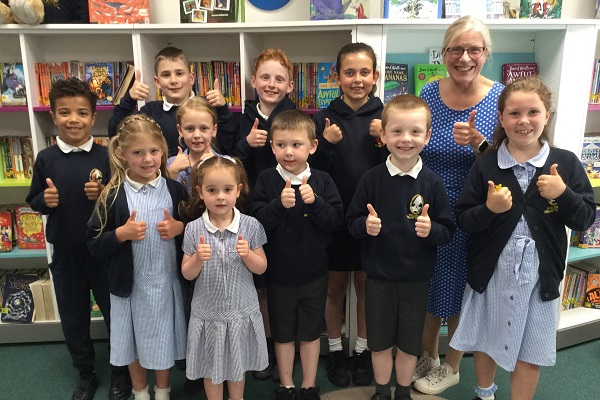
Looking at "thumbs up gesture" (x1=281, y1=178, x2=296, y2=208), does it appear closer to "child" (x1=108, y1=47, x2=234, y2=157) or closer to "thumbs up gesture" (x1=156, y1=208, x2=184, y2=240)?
"thumbs up gesture" (x1=156, y1=208, x2=184, y2=240)

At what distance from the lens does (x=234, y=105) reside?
9.11ft

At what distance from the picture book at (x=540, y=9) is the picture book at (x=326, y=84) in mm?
1031

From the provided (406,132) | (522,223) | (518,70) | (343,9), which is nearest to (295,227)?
(406,132)

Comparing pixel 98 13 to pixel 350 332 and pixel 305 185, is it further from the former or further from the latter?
pixel 350 332

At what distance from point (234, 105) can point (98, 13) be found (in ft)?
2.77

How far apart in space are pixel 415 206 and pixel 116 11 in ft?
6.05

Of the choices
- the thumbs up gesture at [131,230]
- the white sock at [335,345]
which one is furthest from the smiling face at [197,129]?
the white sock at [335,345]

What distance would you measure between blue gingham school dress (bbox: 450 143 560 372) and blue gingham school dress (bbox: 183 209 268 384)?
943 mm

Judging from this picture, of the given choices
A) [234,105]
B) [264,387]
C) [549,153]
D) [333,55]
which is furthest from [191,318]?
[333,55]

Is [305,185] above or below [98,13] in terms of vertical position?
below

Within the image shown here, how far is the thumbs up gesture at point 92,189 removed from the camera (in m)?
2.07

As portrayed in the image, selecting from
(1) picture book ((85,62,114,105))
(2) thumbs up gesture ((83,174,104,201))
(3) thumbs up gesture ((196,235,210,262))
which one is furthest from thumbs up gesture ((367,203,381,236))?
(1) picture book ((85,62,114,105))

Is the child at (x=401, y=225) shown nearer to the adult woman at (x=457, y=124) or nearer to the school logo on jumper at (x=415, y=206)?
the school logo on jumper at (x=415, y=206)

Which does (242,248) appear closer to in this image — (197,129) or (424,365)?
(197,129)
